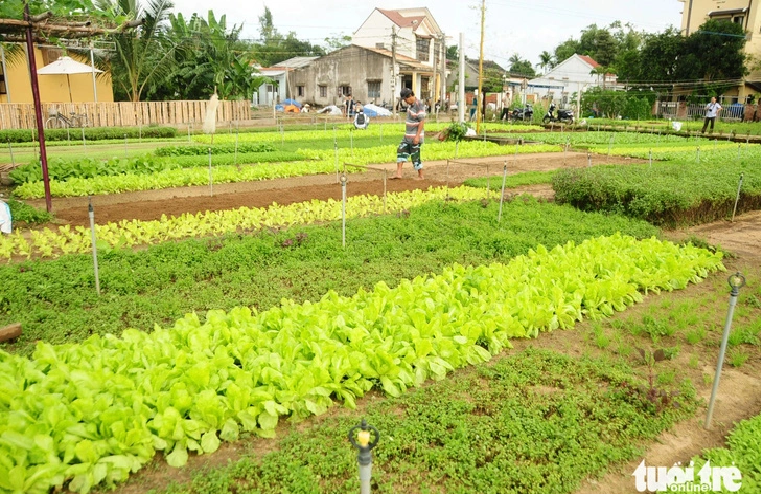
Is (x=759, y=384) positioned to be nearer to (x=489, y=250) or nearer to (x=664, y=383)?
(x=664, y=383)

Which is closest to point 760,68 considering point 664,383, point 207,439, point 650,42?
point 650,42

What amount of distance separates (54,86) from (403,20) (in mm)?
35125

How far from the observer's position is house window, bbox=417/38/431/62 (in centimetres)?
5675

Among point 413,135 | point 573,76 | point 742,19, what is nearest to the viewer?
point 413,135

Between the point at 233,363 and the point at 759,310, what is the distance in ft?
19.2

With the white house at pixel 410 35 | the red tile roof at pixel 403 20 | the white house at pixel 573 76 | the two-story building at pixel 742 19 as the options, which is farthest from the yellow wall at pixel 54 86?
the white house at pixel 573 76

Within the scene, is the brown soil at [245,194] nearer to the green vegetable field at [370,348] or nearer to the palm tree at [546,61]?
the green vegetable field at [370,348]

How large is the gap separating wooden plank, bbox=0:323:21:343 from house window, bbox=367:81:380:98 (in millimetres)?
45287

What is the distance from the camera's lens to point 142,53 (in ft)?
101

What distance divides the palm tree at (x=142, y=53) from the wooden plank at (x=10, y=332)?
27.1m

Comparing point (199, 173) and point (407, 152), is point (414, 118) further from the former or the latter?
point (199, 173)

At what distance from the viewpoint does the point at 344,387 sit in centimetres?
450

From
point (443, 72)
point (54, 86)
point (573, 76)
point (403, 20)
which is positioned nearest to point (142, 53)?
point (54, 86)

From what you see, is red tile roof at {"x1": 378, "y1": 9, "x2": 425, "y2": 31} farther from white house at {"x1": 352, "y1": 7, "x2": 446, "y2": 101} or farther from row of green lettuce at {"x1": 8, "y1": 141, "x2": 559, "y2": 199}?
row of green lettuce at {"x1": 8, "y1": 141, "x2": 559, "y2": 199}
